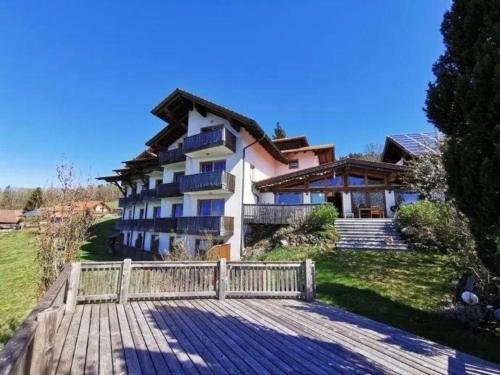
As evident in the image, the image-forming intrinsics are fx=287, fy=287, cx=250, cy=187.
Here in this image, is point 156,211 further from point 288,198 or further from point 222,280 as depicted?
point 222,280

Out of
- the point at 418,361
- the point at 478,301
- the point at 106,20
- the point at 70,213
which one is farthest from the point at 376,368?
the point at 106,20

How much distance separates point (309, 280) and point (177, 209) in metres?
18.6

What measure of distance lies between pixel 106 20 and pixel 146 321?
549 inches

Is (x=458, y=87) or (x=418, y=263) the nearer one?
(x=458, y=87)

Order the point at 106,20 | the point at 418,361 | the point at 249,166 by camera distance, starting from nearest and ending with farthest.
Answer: the point at 418,361, the point at 106,20, the point at 249,166

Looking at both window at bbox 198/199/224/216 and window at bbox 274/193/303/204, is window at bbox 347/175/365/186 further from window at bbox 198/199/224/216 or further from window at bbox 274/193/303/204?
window at bbox 198/199/224/216

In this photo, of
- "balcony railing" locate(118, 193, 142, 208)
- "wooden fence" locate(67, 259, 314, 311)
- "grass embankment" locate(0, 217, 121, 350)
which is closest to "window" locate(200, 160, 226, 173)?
"grass embankment" locate(0, 217, 121, 350)

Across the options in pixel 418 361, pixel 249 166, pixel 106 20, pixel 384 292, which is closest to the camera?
pixel 418 361

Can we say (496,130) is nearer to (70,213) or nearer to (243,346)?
(243,346)

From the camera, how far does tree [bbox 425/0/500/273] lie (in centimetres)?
419

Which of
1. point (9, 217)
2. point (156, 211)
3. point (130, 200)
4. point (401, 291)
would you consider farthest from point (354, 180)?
point (9, 217)

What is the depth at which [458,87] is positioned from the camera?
4684mm

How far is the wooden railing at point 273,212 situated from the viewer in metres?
17.7

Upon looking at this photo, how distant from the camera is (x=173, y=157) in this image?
24.6m
